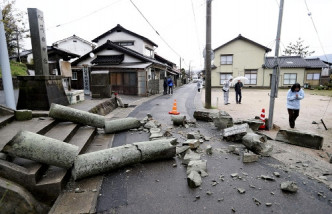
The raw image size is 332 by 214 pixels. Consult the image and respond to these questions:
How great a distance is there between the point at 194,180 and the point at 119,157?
5.39 feet

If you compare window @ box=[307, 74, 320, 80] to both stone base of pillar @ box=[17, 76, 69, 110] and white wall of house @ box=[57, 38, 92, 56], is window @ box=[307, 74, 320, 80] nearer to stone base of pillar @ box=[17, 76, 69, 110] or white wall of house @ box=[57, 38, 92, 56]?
stone base of pillar @ box=[17, 76, 69, 110]

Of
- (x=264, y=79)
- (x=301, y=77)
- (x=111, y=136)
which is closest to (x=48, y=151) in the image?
(x=111, y=136)

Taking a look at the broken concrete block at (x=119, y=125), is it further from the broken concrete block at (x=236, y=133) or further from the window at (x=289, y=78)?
the window at (x=289, y=78)

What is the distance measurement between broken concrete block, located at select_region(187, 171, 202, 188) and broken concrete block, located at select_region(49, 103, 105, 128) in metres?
3.80

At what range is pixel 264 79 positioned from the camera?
28312 millimetres

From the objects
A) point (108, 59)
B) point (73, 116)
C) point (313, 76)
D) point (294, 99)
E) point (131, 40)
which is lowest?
point (73, 116)

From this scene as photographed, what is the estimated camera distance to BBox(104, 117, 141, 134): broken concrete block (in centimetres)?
642

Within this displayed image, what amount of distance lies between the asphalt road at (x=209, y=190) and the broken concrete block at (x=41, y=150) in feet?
2.86

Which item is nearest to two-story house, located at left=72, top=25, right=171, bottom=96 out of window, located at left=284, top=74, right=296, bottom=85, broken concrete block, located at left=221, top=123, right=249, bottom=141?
broken concrete block, located at left=221, top=123, right=249, bottom=141

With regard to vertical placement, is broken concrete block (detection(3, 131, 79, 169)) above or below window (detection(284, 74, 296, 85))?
below

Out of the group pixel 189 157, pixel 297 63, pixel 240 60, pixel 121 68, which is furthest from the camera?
pixel 240 60

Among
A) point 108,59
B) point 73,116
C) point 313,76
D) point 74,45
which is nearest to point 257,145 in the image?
point 73,116

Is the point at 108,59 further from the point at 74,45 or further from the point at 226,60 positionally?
the point at 226,60

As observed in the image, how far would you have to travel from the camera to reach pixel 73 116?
5738mm
